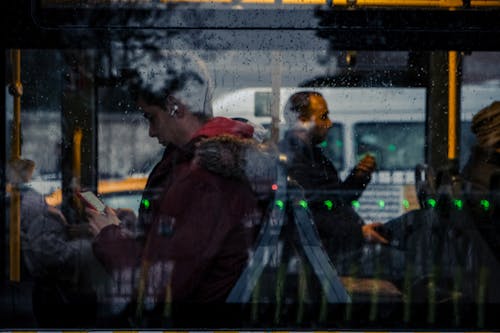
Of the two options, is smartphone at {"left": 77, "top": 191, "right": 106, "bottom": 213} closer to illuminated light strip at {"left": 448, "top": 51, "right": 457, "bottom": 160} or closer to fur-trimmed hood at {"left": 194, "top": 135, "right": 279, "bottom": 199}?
fur-trimmed hood at {"left": 194, "top": 135, "right": 279, "bottom": 199}

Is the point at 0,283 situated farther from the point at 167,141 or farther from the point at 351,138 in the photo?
the point at 351,138

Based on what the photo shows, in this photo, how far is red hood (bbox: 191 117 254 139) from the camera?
10.3 feet

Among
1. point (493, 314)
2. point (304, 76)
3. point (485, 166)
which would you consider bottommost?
point (493, 314)

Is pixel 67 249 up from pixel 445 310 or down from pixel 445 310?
up

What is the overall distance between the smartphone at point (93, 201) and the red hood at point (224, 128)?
1.25ft

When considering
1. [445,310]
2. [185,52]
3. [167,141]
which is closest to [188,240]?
[167,141]

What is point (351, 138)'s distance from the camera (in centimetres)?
312

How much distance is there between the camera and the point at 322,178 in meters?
3.15

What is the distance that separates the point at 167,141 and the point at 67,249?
0.47 metres

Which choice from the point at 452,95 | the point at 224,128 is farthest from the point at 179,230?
the point at 452,95

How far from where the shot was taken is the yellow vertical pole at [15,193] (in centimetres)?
312

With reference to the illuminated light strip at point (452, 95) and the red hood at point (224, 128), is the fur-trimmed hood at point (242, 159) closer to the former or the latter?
the red hood at point (224, 128)

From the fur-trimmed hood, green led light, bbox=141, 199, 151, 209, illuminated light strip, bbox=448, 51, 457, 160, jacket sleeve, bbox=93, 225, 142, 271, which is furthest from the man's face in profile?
jacket sleeve, bbox=93, 225, 142, 271

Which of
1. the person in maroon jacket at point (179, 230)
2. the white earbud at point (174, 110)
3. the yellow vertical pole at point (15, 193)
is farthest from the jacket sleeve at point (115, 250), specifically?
the white earbud at point (174, 110)
